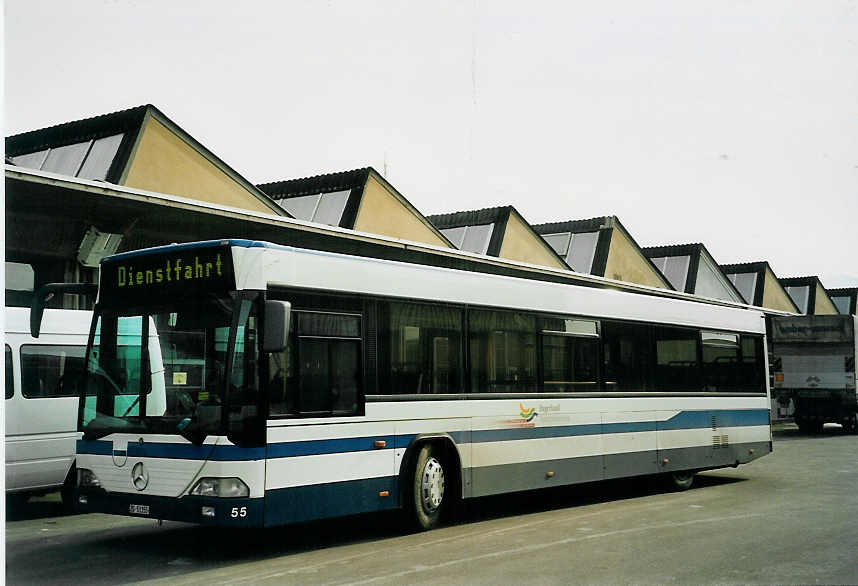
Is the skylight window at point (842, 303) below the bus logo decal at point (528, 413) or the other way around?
the other way around

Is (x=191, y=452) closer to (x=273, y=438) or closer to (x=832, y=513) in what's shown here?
(x=273, y=438)

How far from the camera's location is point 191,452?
28.5ft

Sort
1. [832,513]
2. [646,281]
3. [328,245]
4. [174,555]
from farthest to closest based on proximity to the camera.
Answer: [646,281], [328,245], [832,513], [174,555]

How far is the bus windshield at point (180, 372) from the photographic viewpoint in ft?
28.5

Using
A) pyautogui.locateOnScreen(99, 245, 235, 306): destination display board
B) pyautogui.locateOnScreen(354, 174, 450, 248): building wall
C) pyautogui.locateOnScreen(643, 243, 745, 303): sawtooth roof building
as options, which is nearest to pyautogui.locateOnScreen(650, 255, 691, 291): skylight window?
pyautogui.locateOnScreen(643, 243, 745, 303): sawtooth roof building

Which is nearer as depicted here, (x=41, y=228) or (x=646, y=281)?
(x=41, y=228)

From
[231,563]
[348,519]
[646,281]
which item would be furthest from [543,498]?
[646,281]

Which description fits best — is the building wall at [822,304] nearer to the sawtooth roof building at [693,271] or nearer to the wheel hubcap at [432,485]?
the sawtooth roof building at [693,271]

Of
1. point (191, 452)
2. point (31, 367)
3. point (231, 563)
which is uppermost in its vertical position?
point (31, 367)

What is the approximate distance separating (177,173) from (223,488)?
12629 millimetres

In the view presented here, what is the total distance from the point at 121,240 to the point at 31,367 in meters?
5.04

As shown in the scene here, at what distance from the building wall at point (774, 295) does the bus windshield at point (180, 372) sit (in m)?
43.8

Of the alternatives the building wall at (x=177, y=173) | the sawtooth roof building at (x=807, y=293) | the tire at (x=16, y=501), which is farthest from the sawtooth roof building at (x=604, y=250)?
the tire at (x=16, y=501)

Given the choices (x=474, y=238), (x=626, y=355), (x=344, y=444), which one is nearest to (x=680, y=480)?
(x=626, y=355)
